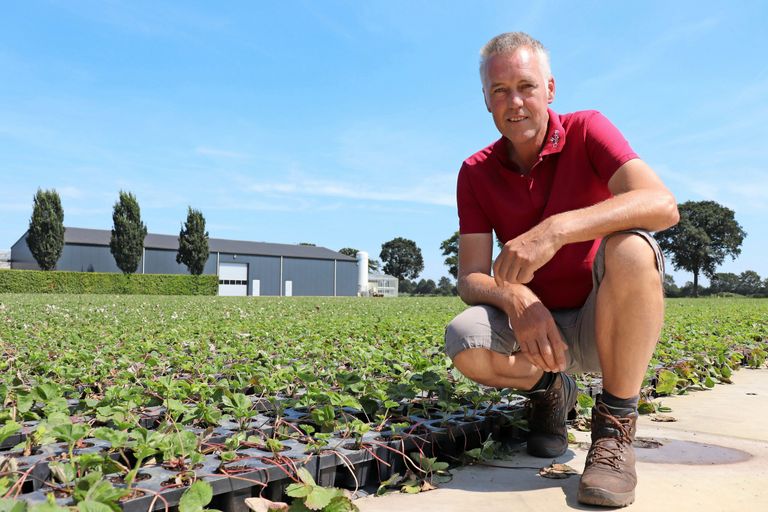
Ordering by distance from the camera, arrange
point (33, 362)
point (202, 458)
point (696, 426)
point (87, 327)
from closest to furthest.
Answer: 1. point (202, 458)
2. point (696, 426)
3. point (33, 362)
4. point (87, 327)

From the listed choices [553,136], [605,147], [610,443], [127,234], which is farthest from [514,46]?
[127,234]

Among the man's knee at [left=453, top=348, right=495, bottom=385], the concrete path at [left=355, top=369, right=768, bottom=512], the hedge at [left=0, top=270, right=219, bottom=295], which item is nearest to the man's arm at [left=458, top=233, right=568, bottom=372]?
the man's knee at [left=453, top=348, right=495, bottom=385]

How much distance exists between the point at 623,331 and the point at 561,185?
2.01ft

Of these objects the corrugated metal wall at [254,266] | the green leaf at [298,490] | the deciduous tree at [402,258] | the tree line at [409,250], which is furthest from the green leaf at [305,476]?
the deciduous tree at [402,258]

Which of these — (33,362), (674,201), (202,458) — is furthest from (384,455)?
(33,362)

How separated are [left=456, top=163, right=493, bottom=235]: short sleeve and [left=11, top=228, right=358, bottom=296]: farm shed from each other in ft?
133

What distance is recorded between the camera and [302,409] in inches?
90.8

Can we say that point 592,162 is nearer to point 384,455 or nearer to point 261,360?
point 384,455

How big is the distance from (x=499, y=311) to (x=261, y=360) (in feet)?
6.27

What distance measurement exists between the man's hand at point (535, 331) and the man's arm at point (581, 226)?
135 millimetres

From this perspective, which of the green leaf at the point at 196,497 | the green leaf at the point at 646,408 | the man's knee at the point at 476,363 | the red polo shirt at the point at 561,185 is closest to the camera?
the green leaf at the point at 196,497

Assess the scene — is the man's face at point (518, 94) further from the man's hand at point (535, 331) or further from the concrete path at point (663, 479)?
the concrete path at point (663, 479)

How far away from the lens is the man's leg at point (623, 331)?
5.76 feet

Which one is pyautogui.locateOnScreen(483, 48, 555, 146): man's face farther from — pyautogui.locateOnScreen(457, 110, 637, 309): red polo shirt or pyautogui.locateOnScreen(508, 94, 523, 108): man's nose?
pyautogui.locateOnScreen(457, 110, 637, 309): red polo shirt
